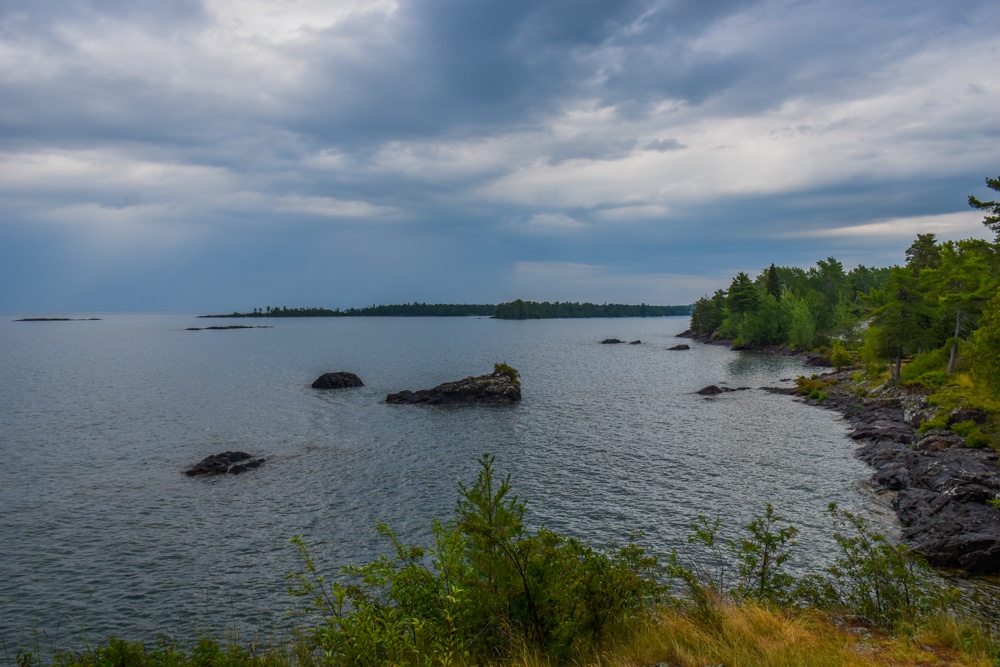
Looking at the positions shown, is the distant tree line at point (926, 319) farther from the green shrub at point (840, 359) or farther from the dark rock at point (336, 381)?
the dark rock at point (336, 381)

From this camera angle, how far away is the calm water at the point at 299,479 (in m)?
21.0

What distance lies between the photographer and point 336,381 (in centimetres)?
7244

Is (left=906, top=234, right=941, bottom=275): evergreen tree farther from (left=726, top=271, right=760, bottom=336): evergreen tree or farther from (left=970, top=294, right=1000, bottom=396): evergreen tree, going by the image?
(left=970, top=294, right=1000, bottom=396): evergreen tree

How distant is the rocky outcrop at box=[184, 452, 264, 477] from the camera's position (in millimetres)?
35375

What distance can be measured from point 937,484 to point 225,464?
42696mm

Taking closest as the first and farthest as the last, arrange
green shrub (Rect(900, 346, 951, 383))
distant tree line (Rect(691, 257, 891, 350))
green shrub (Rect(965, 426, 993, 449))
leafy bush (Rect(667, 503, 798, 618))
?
1. leafy bush (Rect(667, 503, 798, 618))
2. green shrub (Rect(965, 426, 993, 449))
3. green shrub (Rect(900, 346, 951, 383))
4. distant tree line (Rect(691, 257, 891, 350))

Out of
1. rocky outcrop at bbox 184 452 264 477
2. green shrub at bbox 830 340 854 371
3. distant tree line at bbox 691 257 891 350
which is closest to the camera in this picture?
rocky outcrop at bbox 184 452 264 477

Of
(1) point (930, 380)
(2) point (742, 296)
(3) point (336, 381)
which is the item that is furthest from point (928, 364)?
(2) point (742, 296)

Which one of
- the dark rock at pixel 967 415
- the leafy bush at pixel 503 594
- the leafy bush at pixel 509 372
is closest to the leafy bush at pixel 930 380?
the dark rock at pixel 967 415

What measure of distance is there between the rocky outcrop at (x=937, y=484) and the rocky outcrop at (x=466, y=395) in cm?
3370

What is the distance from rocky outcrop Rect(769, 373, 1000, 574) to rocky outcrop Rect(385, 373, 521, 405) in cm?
3370

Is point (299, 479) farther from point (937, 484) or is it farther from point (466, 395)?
point (937, 484)

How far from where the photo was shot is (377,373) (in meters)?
89.9

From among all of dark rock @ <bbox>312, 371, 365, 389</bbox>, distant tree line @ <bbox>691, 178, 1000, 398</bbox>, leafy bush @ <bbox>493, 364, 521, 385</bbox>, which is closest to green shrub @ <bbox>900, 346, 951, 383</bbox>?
distant tree line @ <bbox>691, 178, 1000, 398</bbox>
